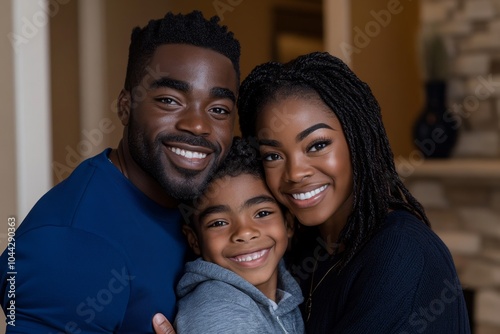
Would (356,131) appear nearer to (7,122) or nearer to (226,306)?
(226,306)

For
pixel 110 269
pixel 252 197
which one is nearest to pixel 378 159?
pixel 252 197

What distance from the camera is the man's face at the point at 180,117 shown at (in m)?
1.33

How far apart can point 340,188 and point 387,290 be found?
27cm

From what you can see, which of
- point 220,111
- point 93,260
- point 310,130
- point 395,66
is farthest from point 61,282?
point 395,66

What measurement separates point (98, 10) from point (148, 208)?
2.52 meters

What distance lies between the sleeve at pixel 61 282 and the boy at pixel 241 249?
21 cm

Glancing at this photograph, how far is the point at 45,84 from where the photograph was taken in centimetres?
175

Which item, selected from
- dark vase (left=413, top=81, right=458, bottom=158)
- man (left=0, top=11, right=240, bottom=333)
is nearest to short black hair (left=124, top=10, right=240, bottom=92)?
man (left=0, top=11, right=240, bottom=333)

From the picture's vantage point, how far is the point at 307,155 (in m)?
1.39

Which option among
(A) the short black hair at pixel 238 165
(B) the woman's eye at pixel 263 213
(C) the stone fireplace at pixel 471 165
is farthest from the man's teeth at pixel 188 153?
(C) the stone fireplace at pixel 471 165

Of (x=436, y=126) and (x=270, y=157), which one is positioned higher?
(x=270, y=157)

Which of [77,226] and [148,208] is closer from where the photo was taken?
[77,226]

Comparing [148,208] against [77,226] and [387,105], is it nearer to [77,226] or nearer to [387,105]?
[77,226]

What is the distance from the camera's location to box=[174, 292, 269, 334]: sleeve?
1.29 metres
